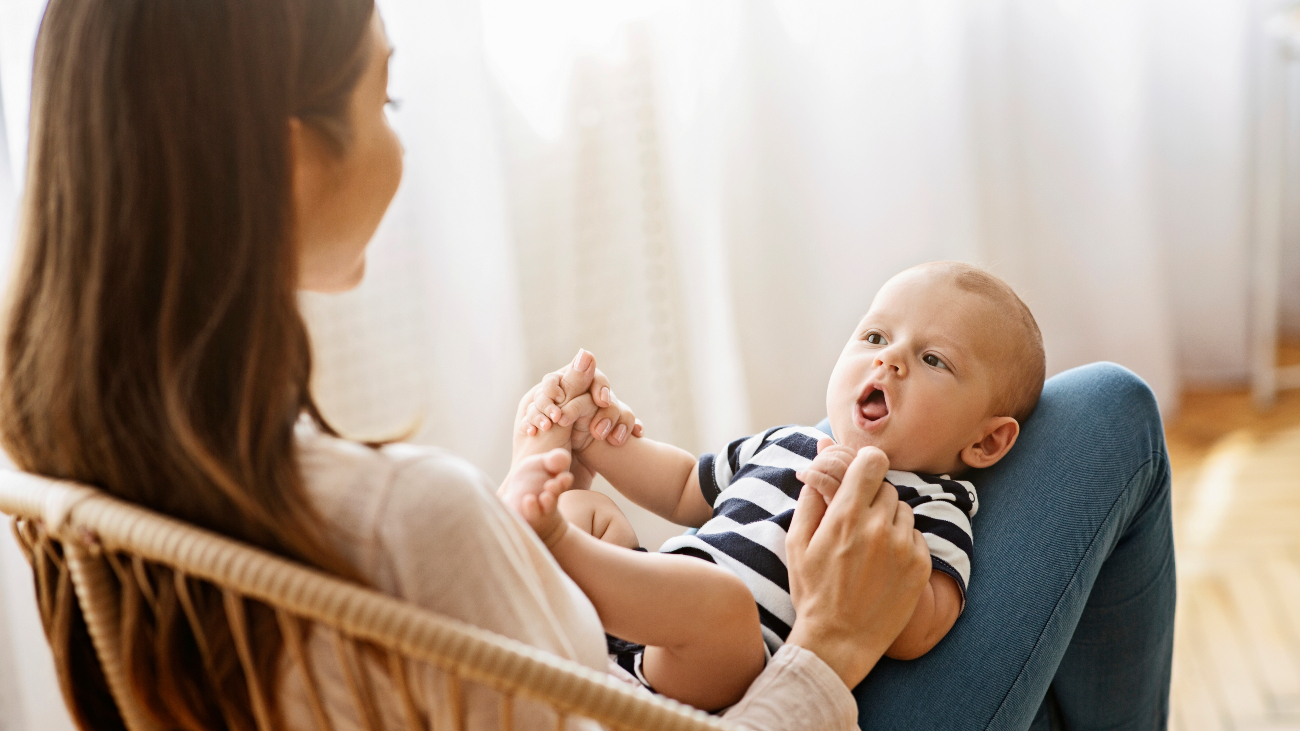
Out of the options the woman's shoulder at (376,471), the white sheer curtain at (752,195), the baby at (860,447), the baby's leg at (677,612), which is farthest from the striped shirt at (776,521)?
the white sheer curtain at (752,195)

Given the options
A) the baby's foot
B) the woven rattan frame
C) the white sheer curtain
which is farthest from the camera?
the white sheer curtain

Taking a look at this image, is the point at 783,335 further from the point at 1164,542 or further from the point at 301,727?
the point at 301,727

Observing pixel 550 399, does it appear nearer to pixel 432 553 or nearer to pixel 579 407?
pixel 579 407

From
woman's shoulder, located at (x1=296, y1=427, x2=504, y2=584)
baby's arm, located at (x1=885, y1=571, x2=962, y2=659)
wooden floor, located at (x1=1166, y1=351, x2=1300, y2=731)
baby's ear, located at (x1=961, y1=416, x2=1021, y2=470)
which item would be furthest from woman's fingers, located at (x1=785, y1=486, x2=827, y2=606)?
wooden floor, located at (x1=1166, y1=351, x2=1300, y2=731)

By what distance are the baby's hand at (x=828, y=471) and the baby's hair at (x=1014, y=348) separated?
20 cm

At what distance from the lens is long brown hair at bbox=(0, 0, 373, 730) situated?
598 millimetres

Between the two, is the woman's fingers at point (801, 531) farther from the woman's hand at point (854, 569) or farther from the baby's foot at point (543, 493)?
the baby's foot at point (543, 493)

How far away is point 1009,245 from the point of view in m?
2.59

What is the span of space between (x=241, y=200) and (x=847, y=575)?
1.83 ft

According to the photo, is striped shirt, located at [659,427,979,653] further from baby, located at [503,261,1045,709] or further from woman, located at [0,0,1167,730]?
woman, located at [0,0,1167,730]

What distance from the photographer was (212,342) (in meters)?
0.60

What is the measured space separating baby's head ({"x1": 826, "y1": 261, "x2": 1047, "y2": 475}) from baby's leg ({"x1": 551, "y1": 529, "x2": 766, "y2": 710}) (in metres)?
0.30

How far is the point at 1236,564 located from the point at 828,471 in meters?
1.37

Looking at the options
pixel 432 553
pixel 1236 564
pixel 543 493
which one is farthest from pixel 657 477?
pixel 1236 564
